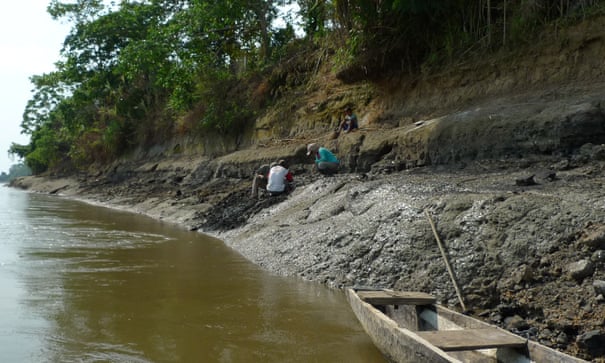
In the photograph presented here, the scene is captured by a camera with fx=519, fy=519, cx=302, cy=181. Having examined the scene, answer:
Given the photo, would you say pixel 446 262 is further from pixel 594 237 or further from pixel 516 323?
pixel 594 237

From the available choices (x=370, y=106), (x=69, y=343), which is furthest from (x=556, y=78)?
(x=69, y=343)

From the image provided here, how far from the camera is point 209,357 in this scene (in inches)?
169

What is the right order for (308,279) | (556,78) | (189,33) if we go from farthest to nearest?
1. (189,33)
2. (556,78)
3. (308,279)

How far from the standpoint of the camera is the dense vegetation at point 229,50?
38.8 feet

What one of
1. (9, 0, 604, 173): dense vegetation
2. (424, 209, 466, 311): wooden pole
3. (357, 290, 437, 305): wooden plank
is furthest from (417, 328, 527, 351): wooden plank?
(9, 0, 604, 173): dense vegetation

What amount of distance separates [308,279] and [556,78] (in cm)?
647

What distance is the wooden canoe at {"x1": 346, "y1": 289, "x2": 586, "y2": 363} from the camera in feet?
11.7

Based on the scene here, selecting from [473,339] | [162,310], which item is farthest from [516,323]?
[162,310]

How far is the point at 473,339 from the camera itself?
3.80m

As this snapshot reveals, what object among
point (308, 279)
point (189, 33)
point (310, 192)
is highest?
point (189, 33)

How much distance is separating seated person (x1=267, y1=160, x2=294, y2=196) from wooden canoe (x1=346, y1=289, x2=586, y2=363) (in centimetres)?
748

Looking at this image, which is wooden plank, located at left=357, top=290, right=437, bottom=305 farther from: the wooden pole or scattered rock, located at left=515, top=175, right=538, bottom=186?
scattered rock, located at left=515, top=175, right=538, bottom=186

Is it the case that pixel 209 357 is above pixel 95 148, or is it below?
below

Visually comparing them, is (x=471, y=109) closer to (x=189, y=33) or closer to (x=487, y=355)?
(x=487, y=355)
